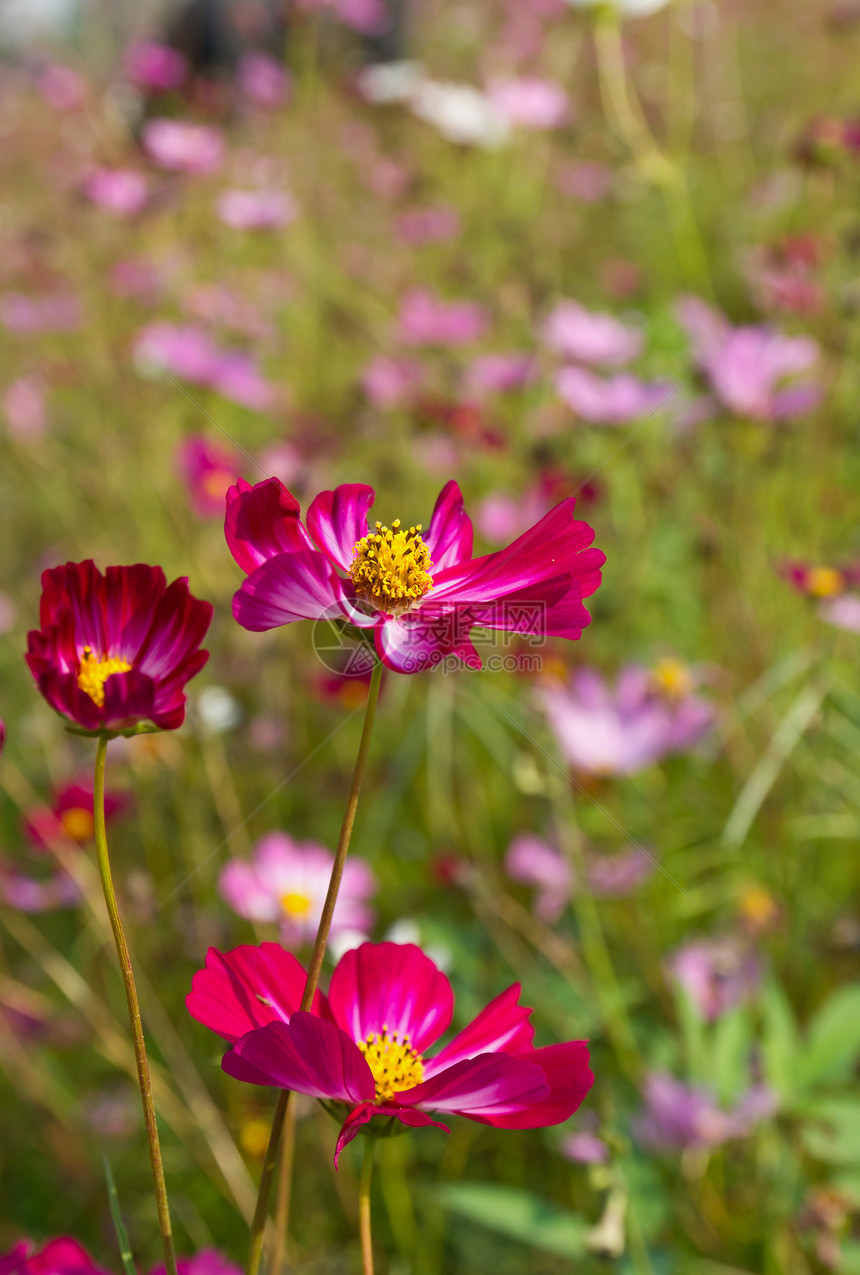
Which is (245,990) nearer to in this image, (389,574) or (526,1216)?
(389,574)

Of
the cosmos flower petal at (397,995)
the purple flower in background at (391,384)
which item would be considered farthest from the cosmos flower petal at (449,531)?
the purple flower in background at (391,384)

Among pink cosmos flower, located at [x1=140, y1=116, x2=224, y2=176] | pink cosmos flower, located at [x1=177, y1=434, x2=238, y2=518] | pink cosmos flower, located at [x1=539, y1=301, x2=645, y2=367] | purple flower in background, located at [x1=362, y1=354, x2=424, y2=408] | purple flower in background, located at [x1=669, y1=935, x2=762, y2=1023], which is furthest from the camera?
pink cosmos flower, located at [x1=140, y1=116, x2=224, y2=176]

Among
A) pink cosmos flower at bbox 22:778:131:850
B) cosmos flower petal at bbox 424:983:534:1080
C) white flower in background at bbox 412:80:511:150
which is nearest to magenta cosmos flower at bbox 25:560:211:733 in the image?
cosmos flower petal at bbox 424:983:534:1080

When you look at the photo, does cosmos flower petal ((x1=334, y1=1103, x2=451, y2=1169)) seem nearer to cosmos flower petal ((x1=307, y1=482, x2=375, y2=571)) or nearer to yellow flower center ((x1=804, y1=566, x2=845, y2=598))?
cosmos flower petal ((x1=307, y1=482, x2=375, y2=571))

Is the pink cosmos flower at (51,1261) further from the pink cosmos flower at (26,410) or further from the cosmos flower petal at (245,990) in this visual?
the pink cosmos flower at (26,410)

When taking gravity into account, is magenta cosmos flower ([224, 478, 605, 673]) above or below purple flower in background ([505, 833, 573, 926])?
below

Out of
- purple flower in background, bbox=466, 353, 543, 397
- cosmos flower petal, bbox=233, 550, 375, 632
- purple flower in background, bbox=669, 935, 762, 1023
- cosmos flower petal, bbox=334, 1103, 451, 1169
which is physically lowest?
cosmos flower petal, bbox=334, 1103, 451, 1169

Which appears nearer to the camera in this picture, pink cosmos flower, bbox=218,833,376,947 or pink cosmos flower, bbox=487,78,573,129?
pink cosmos flower, bbox=218,833,376,947

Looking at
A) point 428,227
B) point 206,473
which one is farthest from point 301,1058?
point 428,227
